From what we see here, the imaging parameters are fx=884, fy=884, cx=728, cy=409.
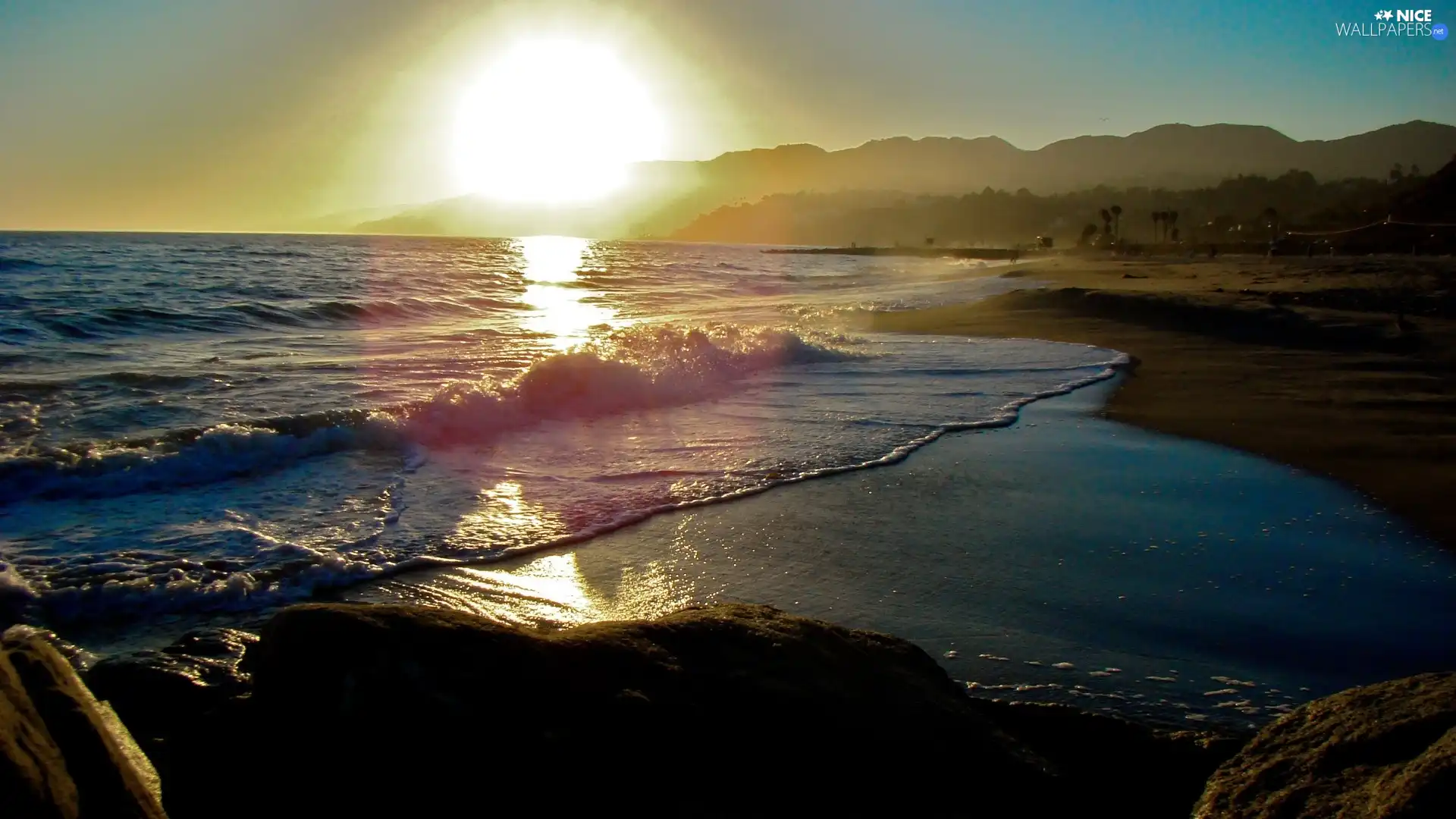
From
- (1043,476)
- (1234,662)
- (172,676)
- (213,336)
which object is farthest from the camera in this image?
(213,336)

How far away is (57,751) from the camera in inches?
78.5

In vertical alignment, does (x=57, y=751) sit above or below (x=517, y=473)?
above

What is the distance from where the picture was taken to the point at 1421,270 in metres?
23.7

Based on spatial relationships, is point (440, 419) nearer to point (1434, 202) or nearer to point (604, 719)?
point (604, 719)

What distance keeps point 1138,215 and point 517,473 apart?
134 metres

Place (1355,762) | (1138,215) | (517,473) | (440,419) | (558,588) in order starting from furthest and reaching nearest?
1. (1138,215)
2. (440,419)
3. (517,473)
4. (558,588)
5. (1355,762)

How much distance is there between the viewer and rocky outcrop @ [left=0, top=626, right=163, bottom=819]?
1.85 m

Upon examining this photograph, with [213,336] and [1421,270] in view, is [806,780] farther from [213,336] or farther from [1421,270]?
[1421,270]

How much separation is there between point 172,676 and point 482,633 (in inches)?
79.1

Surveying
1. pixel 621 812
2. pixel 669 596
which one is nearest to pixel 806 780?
pixel 621 812

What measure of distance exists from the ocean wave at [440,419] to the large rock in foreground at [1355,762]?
776 centimetres

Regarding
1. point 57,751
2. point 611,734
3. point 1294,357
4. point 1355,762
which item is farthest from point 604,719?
point 1294,357

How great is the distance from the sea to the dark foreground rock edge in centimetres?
115

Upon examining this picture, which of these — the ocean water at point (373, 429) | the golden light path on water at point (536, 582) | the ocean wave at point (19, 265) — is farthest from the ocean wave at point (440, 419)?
the ocean wave at point (19, 265)
